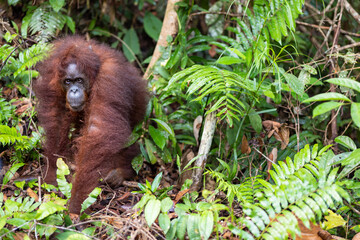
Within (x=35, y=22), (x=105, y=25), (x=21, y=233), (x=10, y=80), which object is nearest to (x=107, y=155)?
(x=21, y=233)

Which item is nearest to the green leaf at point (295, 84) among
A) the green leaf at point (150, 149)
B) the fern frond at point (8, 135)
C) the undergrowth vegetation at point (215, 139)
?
the undergrowth vegetation at point (215, 139)

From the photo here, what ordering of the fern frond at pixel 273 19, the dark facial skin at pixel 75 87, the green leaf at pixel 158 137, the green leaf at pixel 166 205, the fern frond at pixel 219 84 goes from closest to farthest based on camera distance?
1. the green leaf at pixel 166 205
2. the fern frond at pixel 219 84
3. the fern frond at pixel 273 19
4. the dark facial skin at pixel 75 87
5. the green leaf at pixel 158 137

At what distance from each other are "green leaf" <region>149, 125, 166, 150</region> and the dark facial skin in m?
0.71

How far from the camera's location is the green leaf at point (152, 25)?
565 centimetres

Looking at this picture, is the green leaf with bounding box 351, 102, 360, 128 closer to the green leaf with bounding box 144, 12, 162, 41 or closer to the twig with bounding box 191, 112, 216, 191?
the twig with bounding box 191, 112, 216, 191

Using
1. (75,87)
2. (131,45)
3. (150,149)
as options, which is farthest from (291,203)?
(131,45)

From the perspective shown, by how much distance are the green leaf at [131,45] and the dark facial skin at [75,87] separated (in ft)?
6.26

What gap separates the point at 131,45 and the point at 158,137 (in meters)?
2.21

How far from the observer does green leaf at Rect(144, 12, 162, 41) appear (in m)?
5.65

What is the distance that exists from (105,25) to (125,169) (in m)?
2.64

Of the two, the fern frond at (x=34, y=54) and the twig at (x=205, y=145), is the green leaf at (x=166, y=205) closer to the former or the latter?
the twig at (x=205, y=145)

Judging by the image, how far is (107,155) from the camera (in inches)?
129

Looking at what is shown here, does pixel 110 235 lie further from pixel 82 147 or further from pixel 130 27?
pixel 130 27

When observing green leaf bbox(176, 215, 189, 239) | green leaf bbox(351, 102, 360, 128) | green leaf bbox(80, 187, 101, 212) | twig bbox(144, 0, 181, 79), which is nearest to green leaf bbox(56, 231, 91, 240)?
green leaf bbox(80, 187, 101, 212)
